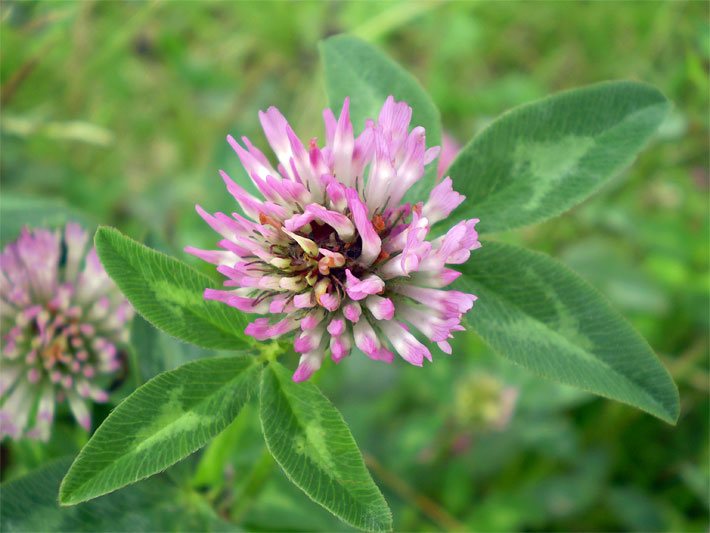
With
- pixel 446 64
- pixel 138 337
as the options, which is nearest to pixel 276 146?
pixel 138 337

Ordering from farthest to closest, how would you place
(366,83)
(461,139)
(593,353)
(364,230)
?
1. (461,139)
2. (366,83)
3. (593,353)
4. (364,230)

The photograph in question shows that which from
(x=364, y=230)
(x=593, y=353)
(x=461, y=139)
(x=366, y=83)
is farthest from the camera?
(x=461, y=139)

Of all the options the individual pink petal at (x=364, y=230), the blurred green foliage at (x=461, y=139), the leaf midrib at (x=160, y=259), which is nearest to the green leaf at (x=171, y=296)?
the leaf midrib at (x=160, y=259)

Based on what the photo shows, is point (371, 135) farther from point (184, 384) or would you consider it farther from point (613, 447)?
point (613, 447)

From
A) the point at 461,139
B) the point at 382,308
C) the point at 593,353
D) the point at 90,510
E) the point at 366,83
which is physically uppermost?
the point at 366,83

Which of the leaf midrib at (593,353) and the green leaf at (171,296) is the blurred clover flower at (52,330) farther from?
the leaf midrib at (593,353)

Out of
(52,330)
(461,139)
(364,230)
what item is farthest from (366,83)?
(461,139)

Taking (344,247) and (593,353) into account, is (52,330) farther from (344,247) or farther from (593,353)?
(593,353)
